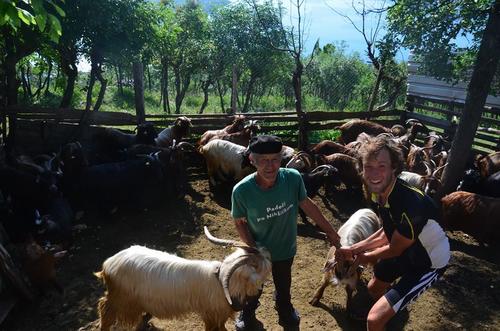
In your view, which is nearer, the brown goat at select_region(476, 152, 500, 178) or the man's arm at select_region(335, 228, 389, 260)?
the man's arm at select_region(335, 228, 389, 260)

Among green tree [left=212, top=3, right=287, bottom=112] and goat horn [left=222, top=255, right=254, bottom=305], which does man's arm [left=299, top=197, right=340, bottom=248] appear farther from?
green tree [left=212, top=3, right=287, bottom=112]

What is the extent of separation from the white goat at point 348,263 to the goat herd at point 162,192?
6cm

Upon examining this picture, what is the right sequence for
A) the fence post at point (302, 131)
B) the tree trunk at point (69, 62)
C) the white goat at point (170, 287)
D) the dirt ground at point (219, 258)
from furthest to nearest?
the fence post at point (302, 131), the tree trunk at point (69, 62), the dirt ground at point (219, 258), the white goat at point (170, 287)

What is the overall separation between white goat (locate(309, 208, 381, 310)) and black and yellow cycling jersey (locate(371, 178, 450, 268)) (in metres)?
0.97

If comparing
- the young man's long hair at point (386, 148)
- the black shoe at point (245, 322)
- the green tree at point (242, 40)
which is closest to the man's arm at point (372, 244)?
the young man's long hair at point (386, 148)

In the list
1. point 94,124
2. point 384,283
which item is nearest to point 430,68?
point 384,283

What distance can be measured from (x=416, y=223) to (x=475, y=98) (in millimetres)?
4452

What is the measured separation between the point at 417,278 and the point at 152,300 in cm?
242

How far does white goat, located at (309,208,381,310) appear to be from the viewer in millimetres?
4047

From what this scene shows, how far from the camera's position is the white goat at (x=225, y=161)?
27.8ft

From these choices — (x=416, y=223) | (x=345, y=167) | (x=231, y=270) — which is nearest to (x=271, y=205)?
(x=231, y=270)

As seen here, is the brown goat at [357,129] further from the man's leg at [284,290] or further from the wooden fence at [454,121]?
the man's leg at [284,290]

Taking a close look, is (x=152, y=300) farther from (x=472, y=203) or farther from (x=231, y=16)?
(x=231, y=16)

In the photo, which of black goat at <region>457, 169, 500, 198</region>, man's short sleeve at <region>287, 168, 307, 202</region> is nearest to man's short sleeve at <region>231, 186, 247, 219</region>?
man's short sleeve at <region>287, 168, 307, 202</region>
